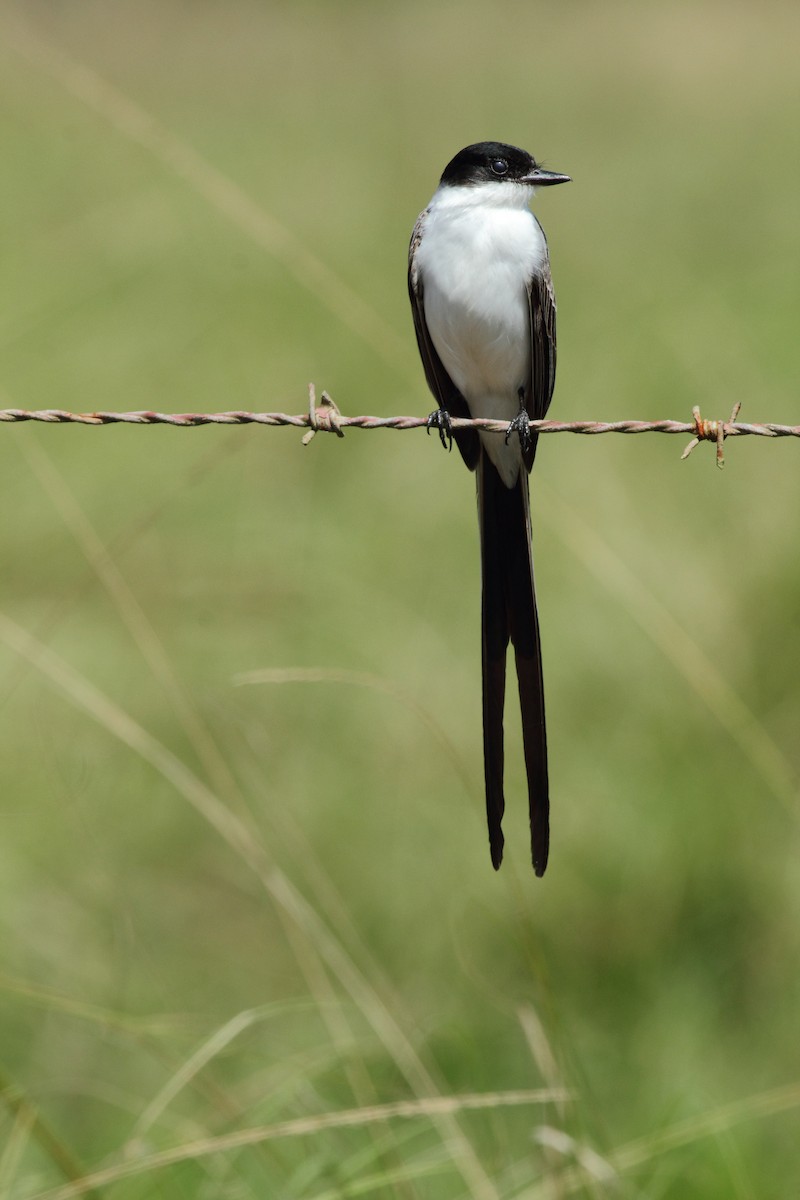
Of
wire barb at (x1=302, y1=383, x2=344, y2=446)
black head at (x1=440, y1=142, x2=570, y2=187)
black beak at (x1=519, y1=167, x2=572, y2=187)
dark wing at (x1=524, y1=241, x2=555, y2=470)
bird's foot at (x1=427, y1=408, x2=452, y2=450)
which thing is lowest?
wire barb at (x1=302, y1=383, x2=344, y2=446)

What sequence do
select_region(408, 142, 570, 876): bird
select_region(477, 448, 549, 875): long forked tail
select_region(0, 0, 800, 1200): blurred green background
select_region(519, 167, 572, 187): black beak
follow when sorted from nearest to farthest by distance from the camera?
select_region(477, 448, 549, 875): long forked tail
select_region(0, 0, 800, 1200): blurred green background
select_region(408, 142, 570, 876): bird
select_region(519, 167, 572, 187): black beak

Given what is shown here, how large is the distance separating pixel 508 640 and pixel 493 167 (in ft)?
5.10

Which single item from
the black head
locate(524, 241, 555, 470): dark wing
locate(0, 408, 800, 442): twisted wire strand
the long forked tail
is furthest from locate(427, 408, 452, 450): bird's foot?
the black head

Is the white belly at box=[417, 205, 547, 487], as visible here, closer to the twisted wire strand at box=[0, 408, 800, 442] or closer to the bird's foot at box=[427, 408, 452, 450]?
the bird's foot at box=[427, 408, 452, 450]

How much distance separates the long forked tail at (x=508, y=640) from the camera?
2623 millimetres

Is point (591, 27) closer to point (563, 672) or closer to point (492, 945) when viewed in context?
point (563, 672)

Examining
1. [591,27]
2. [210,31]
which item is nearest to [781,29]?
[591,27]

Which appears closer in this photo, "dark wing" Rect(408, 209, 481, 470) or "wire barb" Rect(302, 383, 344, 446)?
"wire barb" Rect(302, 383, 344, 446)

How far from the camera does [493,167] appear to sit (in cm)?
407

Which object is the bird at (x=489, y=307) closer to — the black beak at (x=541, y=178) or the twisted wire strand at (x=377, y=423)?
the black beak at (x=541, y=178)

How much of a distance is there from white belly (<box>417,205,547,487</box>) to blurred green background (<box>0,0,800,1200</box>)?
463 mm

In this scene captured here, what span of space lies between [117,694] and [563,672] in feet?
7.32

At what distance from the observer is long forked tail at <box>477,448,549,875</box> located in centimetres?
262

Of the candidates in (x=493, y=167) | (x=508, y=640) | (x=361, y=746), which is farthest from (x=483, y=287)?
(x=361, y=746)
